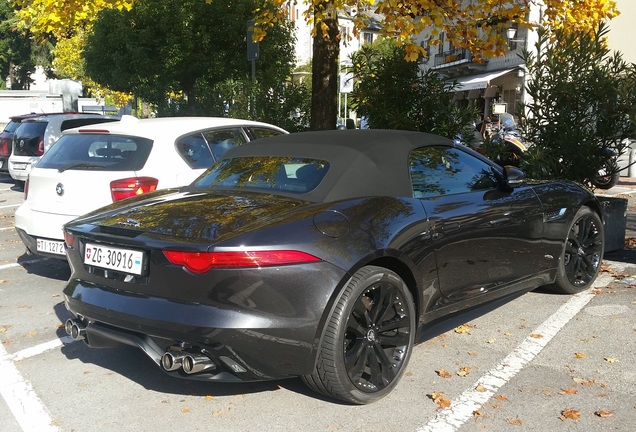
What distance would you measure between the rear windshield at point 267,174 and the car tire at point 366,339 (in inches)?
30.2

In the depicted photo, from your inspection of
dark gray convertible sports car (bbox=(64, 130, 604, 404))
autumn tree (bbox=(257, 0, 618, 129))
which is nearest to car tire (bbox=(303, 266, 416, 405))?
dark gray convertible sports car (bbox=(64, 130, 604, 404))

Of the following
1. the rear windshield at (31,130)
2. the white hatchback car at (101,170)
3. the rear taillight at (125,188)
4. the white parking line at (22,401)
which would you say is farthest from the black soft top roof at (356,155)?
the rear windshield at (31,130)

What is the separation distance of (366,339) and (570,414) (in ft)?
3.79

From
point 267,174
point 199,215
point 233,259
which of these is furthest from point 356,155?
point 233,259

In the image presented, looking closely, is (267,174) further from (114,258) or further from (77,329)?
(77,329)

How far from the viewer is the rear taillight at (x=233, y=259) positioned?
3635 mm

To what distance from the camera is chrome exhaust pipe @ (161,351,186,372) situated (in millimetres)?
3674

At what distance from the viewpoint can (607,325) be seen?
5.68 m

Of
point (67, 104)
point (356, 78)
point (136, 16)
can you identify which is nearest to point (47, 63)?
→ point (67, 104)

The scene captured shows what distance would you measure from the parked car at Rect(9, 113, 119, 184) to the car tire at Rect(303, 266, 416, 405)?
12.3 m

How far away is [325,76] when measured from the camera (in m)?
11.5

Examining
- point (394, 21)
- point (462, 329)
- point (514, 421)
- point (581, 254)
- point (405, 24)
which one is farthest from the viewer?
point (394, 21)

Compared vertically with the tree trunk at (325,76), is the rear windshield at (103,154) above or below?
below

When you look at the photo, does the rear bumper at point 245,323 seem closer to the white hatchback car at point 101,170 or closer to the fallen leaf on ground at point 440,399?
the fallen leaf on ground at point 440,399
